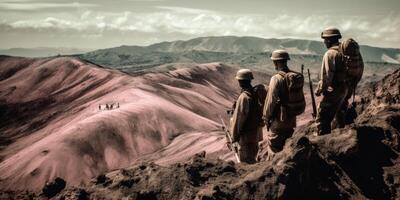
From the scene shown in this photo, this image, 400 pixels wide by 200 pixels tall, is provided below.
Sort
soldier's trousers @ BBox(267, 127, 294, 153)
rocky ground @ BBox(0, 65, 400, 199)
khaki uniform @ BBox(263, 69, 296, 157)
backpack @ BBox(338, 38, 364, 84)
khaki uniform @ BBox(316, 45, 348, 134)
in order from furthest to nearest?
backpack @ BBox(338, 38, 364, 84)
khaki uniform @ BBox(316, 45, 348, 134)
soldier's trousers @ BBox(267, 127, 294, 153)
khaki uniform @ BBox(263, 69, 296, 157)
rocky ground @ BBox(0, 65, 400, 199)

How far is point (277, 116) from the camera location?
840 centimetres

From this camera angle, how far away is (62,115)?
205 ft

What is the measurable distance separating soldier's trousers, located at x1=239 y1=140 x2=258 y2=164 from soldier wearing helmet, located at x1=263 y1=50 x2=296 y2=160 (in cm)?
48

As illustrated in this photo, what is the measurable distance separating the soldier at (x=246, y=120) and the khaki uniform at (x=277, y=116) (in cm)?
39

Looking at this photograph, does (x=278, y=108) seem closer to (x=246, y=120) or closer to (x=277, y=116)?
(x=277, y=116)

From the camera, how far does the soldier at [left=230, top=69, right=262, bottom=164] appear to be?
28.1 ft

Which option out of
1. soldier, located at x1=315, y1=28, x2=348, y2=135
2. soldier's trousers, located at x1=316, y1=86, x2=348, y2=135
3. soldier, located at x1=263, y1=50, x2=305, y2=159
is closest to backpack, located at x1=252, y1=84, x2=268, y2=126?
soldier, located at x1=263, y1=50, x2=305, y2=159

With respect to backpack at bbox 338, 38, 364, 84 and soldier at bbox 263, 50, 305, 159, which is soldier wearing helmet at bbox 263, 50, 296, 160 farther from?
backpack at bbox 338, 38, 364, 84

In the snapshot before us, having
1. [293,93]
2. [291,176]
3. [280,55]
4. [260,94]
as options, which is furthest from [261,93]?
[291,176]

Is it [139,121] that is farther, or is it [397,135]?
[139,121]

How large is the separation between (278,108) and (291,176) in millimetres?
2225

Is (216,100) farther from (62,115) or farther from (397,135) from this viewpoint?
(397,135)

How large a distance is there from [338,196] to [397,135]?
2371 mm

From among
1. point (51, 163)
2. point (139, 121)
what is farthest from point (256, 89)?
point (139, 121)
